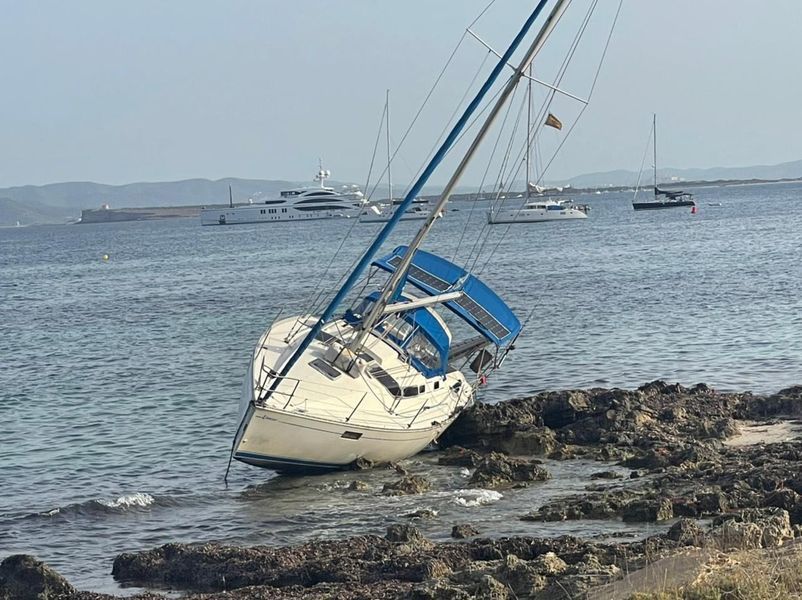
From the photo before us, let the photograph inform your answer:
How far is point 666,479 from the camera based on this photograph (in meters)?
18.5

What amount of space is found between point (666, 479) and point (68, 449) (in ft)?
42.6

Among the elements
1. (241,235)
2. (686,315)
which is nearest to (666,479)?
(686,315)

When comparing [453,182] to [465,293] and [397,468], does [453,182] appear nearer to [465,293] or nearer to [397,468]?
[465,293]

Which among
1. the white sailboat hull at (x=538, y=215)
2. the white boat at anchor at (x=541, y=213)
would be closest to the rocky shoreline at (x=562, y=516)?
the white sailboat hull at (x=538, y=215)

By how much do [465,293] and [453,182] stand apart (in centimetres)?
255

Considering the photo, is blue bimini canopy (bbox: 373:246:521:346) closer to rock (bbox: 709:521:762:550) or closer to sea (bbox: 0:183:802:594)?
sea (bbox: 0:183:802:594)

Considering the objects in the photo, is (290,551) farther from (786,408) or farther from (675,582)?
(786,408)

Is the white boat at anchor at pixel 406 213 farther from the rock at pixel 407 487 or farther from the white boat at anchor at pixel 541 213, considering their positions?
the rock at pixel 407 487

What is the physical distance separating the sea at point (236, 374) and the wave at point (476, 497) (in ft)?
0.16

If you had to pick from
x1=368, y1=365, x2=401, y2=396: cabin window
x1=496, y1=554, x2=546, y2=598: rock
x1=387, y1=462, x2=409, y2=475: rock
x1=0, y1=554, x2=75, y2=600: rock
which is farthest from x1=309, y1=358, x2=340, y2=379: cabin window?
x1=496, y1=554, x2=546, y2=598: rock

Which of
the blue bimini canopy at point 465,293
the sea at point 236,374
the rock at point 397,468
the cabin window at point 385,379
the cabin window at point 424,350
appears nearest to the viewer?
the sea at point 236,374

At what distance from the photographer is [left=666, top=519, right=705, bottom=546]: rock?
13330 mm

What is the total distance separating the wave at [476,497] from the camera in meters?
18.8

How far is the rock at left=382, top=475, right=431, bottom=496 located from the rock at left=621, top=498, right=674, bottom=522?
13.6 ft
